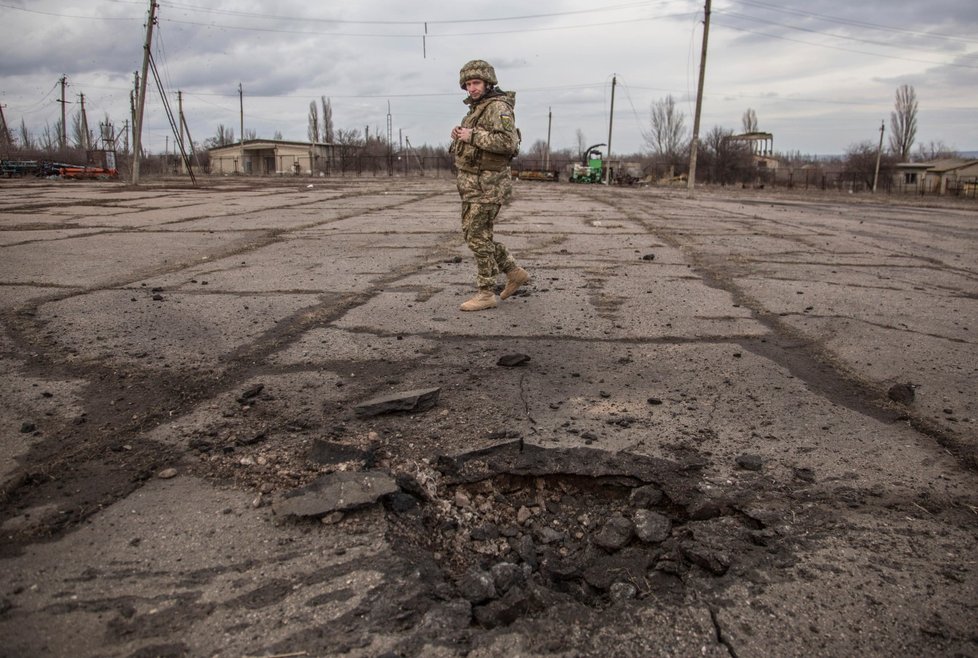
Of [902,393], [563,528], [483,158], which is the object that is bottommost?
[563,528]

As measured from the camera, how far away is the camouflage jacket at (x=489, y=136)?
4340mm

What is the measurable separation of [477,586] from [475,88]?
3573 millimetres

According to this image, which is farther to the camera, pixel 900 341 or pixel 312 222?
pixel 312 222

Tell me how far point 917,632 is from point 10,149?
5697cm

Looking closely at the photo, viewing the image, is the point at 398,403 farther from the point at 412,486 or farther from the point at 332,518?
the point at 332,518

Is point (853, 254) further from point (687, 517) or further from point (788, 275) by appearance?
point (687, 517)

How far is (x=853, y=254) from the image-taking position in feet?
24.7

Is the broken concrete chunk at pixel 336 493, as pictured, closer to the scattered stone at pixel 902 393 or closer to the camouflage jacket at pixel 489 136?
the scattered stone at pixel 902 393

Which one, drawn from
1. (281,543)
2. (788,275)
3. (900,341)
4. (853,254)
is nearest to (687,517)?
(281,543)

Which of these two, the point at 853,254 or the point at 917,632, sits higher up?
the point at 853,254

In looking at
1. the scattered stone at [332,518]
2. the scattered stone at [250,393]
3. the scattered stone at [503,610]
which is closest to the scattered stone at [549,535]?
the scattered stone at [503,610]

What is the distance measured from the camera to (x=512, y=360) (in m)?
3.35

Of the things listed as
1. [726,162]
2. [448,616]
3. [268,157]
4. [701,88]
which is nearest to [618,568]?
[448,616]

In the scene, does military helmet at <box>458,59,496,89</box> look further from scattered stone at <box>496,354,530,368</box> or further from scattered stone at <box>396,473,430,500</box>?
scattered stone at <box>396,473,430,500</box>
